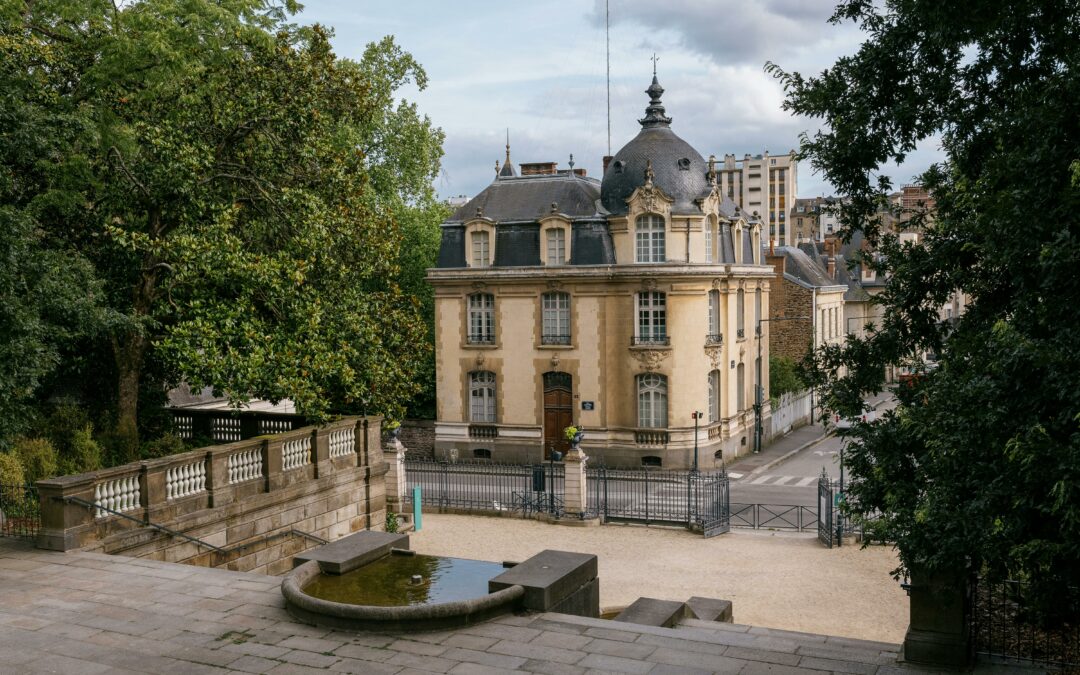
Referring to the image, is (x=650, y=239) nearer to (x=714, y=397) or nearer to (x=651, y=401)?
(x=651, y=401)

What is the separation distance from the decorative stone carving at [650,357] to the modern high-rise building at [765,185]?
9782 cm

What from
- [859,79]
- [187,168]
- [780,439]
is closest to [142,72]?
[187,168]

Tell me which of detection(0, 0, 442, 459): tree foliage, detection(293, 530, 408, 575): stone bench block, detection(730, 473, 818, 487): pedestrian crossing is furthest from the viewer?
detection(730, 473, 818, 487): pedestrian crossing

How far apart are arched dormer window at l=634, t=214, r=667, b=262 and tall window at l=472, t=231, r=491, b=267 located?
6.16 m

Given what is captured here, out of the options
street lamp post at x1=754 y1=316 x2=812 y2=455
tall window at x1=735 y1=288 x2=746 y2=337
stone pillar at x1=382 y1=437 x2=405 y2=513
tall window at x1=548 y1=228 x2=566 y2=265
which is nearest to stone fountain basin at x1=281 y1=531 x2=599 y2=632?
stone pillar at x1=382 y1=437 x2=405 y2=513

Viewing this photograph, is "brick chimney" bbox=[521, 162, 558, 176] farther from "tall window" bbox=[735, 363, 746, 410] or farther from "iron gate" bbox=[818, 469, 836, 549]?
"iron gate" bbox=[818, 469, 836, 549]

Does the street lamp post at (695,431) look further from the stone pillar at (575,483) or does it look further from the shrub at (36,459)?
the shrub at (36,459)

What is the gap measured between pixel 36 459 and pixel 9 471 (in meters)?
0.78

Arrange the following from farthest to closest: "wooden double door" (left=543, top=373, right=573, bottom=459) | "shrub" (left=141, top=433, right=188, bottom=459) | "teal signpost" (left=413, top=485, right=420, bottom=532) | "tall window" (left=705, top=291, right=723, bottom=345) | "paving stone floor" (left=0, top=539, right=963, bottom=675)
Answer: "wooden double door" (left=543, top=373, right=573, bottom=459) → "tall window" (left=705, top=291, right=723, bottom=345) → "teal signpost" (left=413, top=485, right=420, bottom=532) → "shrub" (left=141, top=433, right=188, bottom=459) → "paving stone floor" (left=0, top=539, right=963, bottom=675)

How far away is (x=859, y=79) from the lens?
13.6 m

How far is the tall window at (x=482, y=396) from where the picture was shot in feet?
135

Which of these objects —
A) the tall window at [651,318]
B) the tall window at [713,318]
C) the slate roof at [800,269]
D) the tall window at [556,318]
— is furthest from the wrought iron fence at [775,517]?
the slate roof at [800,269]

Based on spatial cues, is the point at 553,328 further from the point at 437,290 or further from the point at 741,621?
the point at 741,621

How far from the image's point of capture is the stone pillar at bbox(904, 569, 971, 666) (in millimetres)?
10898
